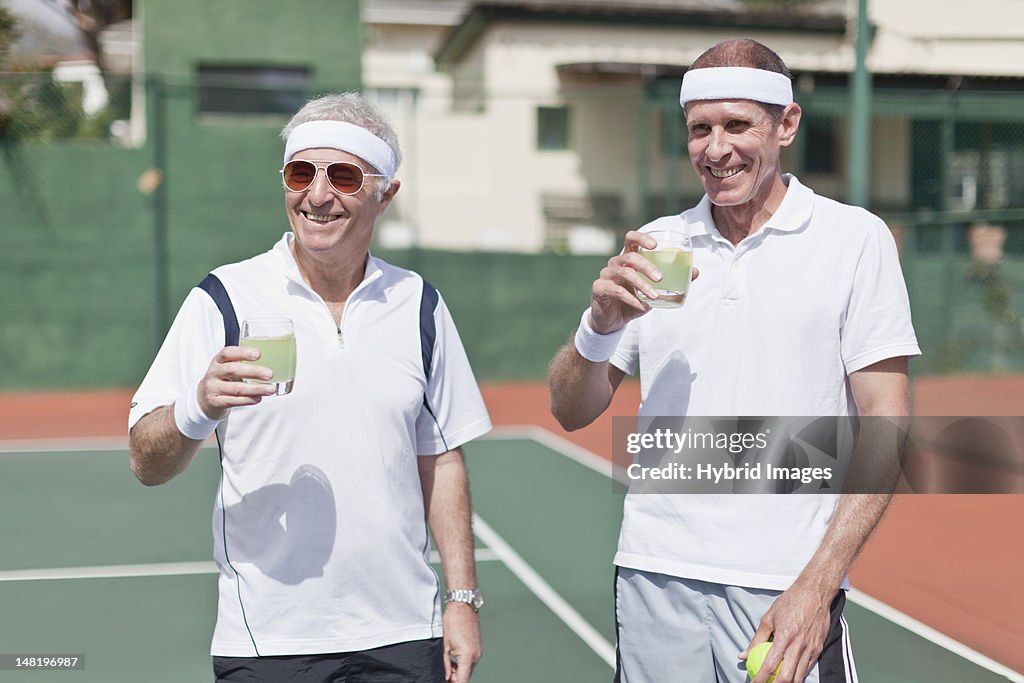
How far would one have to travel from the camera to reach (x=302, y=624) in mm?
2484

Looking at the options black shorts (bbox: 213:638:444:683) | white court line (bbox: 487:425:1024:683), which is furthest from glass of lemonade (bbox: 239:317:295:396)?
white court line (bbox: 487:425:1024:683)

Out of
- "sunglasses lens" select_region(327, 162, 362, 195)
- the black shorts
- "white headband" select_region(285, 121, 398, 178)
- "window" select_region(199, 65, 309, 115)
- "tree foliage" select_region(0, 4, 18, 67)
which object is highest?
"window" select_region(199, 65, 309, 115)

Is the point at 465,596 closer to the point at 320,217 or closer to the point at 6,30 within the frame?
the point at 320,217

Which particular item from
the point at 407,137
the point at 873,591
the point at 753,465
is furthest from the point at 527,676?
the point at 407,137

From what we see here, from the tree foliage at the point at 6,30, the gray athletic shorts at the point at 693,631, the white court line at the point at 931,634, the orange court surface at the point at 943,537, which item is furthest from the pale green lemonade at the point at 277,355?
the white court line at the point at 931,634

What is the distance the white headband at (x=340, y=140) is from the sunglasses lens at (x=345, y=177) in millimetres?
33

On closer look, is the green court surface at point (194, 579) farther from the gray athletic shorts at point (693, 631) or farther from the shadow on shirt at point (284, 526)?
the shadow on shirt at point (284, 526)

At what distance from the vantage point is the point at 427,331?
105 inches

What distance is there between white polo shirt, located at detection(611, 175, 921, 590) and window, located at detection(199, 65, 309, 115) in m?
14.3

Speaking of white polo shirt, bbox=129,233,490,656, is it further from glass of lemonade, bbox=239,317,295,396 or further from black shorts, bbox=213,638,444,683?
glass of lemonade, bbox=239,317,295,396

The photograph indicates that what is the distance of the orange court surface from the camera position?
18.2 feet

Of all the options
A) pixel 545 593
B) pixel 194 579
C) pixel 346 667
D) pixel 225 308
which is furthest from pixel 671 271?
pixel 194 579

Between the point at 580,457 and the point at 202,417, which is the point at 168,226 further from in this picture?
the point at 202,417

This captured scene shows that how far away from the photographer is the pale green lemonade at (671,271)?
7.81 feet
